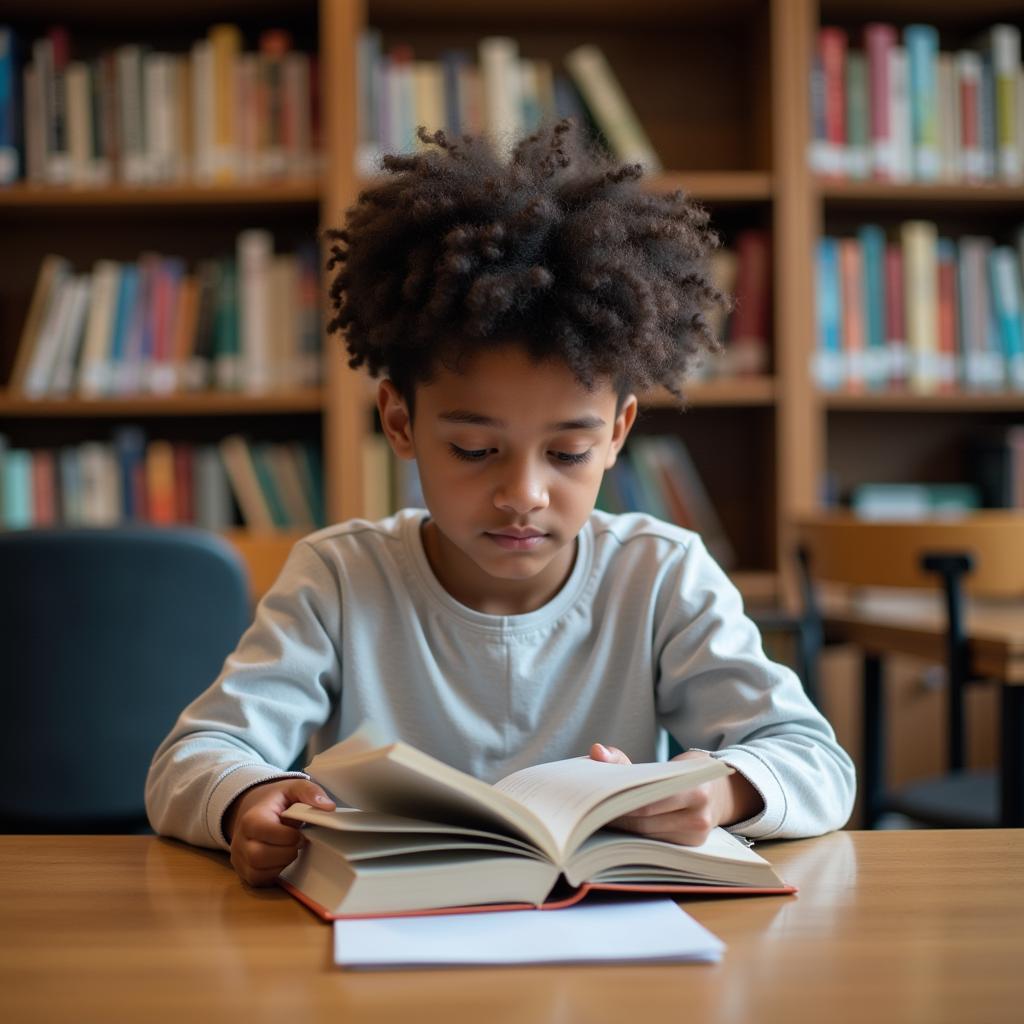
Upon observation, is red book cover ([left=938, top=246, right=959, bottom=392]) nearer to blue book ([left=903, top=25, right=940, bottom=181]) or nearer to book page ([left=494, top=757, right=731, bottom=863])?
blue book ([left=903, top=25, right=940, bottom=181])

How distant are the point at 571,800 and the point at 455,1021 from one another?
0.71 ft

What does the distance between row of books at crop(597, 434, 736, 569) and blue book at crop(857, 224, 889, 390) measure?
47cm

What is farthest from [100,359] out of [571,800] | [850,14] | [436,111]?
[571,800]

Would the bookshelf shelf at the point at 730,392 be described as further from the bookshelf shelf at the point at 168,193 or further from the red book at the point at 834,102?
the bookshelf shelf at the point at 168,193

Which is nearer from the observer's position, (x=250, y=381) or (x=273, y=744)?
(x=273, y=744)

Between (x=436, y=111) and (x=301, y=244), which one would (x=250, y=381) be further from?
(x=436, y=111)

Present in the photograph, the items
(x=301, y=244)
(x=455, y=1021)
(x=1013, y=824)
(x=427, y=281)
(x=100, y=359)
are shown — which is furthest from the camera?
(x=301, y=244)

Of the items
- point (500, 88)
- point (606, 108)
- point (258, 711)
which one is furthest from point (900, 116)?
point (258, 711)

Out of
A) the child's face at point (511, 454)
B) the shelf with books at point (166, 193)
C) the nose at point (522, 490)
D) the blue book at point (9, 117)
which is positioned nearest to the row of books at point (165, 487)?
the shelf with books at point (166, 193)

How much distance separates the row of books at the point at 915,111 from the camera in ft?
9.68

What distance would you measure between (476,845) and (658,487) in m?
2.36

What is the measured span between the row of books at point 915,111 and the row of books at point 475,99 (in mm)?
433

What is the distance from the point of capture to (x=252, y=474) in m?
2.96

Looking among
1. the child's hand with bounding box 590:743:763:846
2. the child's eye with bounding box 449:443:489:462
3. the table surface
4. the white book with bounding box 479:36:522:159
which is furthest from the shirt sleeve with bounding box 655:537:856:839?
the white book with bounding box 479:36:522:159
